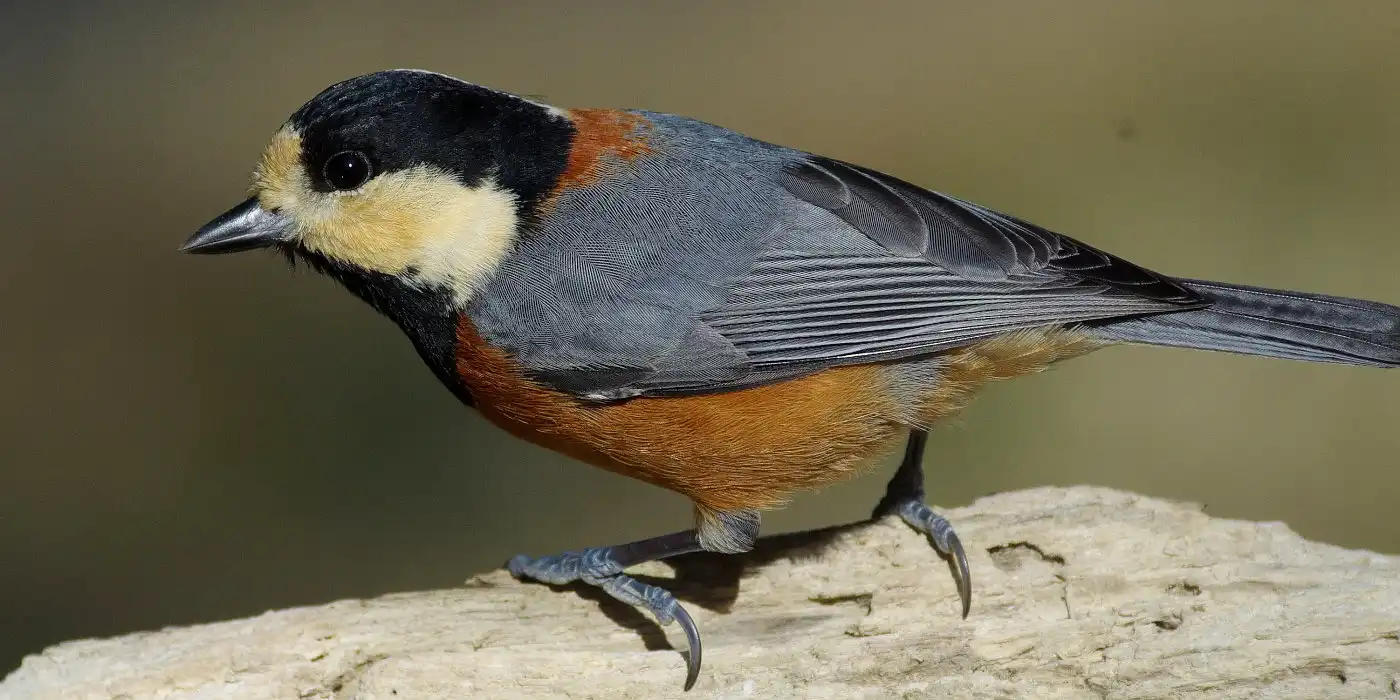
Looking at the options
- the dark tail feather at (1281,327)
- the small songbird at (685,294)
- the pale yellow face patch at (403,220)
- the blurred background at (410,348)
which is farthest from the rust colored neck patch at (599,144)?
the blurred background at (410,348)

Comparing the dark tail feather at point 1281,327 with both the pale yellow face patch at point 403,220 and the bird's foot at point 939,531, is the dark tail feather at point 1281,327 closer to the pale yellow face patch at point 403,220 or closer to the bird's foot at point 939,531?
the bird's foot at point 939,531

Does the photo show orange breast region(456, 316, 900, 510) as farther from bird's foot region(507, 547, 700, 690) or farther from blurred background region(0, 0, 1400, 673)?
blurred background region(0, 0, 1400, 673)

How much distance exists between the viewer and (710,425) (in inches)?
139

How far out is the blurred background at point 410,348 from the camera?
6.15 metres

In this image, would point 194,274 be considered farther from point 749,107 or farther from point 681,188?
point 681,188

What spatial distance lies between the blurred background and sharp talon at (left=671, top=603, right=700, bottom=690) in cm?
236

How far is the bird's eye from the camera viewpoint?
339 centimetres

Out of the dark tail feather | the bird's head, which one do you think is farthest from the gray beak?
the dark tail feather

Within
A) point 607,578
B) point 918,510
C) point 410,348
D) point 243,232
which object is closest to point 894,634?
point 918,510

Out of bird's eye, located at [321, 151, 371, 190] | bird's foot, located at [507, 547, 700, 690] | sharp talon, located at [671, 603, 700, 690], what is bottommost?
sharp talon, located at [671, 603, 700, 690]

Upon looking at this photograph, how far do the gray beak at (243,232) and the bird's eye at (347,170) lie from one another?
A: 208mm

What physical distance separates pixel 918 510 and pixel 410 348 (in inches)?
149

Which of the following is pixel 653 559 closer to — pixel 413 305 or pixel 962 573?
pixel 962 573

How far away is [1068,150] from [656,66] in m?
2.67
